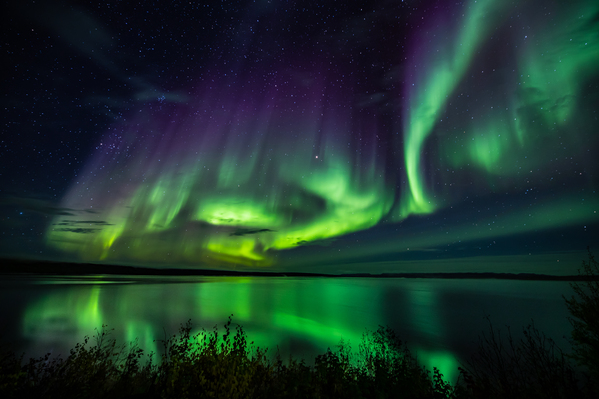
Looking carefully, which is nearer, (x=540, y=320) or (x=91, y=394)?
(x=91, y=394)

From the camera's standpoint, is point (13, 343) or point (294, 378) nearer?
point (294, 378)

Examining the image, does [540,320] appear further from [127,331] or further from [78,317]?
[78,317]

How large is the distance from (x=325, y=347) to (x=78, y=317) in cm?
2908

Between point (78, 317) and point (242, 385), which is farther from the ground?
point (242, 385)

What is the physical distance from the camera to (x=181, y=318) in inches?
1355

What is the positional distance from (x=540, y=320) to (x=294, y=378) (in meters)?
45.3

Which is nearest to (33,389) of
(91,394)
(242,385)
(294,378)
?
(91,394)

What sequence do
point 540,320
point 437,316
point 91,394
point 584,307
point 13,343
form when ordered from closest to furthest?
point 91,394, point 584,307, point 13,343, point 540,320, point 437,316

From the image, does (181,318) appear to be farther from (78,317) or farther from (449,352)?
(449,352)

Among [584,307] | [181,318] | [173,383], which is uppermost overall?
[584,307]

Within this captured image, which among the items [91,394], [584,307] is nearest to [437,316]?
[584,307]

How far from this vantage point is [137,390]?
26.8ft

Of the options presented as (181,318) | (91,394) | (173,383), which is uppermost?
(173,383)

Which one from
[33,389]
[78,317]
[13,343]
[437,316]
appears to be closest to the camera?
[33,389]
